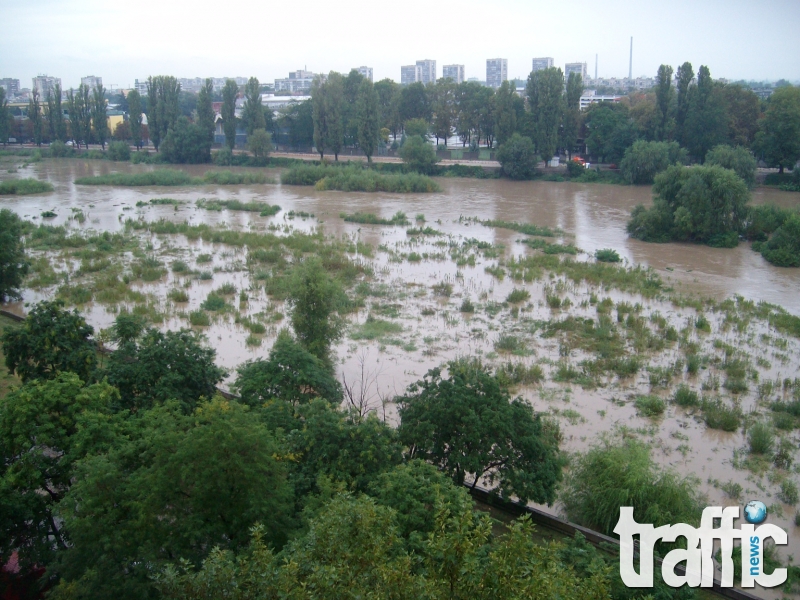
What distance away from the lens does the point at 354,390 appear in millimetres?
13227

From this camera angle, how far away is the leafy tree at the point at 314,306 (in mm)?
13305

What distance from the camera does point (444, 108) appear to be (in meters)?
55.8

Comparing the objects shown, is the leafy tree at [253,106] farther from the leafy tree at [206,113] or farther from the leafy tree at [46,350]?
the leafy tree at [46,350]

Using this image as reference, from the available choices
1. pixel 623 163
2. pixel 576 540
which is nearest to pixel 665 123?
pixel 623 163

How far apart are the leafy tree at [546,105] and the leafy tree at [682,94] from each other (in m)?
7.24

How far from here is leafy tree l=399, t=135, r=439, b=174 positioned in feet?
155

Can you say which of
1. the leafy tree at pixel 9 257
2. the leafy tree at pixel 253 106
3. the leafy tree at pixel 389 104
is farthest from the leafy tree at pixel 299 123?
the leafy tree at pixel 9 257

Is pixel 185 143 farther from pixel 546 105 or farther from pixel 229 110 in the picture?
pixel 546 105

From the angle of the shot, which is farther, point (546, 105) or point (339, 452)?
point (546, 105)

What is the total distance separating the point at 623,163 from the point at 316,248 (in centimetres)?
2494

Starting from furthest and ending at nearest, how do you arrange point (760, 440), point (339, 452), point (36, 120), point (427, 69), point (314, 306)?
point (427, 69)
point (36, 120)
point (314, 306)
point (760, 440)
point (339, 452)

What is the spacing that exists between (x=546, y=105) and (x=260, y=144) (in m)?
21.6

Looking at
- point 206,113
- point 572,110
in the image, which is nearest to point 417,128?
point 572,110

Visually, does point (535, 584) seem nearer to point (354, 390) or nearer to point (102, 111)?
point (354, 390)
